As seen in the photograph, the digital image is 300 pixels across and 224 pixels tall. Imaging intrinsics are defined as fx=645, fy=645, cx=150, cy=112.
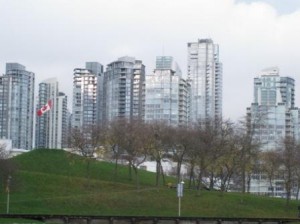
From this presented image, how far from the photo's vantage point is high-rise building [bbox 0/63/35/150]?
18575 centimetres

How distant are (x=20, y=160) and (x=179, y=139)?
26549mm

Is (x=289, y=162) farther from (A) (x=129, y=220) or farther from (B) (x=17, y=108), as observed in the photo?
(B) (x=17, y=108)

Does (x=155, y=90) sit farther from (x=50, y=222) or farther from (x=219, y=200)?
(x=50, y=222)

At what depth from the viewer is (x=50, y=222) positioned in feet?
172

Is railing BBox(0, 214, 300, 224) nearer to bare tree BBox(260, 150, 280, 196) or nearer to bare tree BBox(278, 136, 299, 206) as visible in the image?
bare tree BBox(278, 136, 299, 206)

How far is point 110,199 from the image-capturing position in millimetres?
75375

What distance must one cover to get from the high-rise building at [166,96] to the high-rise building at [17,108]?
35314 millimetres

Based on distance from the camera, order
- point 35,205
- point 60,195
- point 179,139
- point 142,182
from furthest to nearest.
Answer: point 142,182, point 179,139, point 60,195, point 35,205

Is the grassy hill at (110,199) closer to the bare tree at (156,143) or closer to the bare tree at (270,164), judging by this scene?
the bare tree at (156,143)

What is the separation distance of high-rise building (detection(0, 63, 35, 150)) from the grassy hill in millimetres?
90219

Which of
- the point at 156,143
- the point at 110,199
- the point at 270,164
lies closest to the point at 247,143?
the point at 156,143

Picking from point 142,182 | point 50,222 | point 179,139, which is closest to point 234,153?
point 179,139

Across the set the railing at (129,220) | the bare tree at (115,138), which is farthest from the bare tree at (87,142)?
the railing at (129,220)

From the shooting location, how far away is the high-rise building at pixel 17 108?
18575cm
